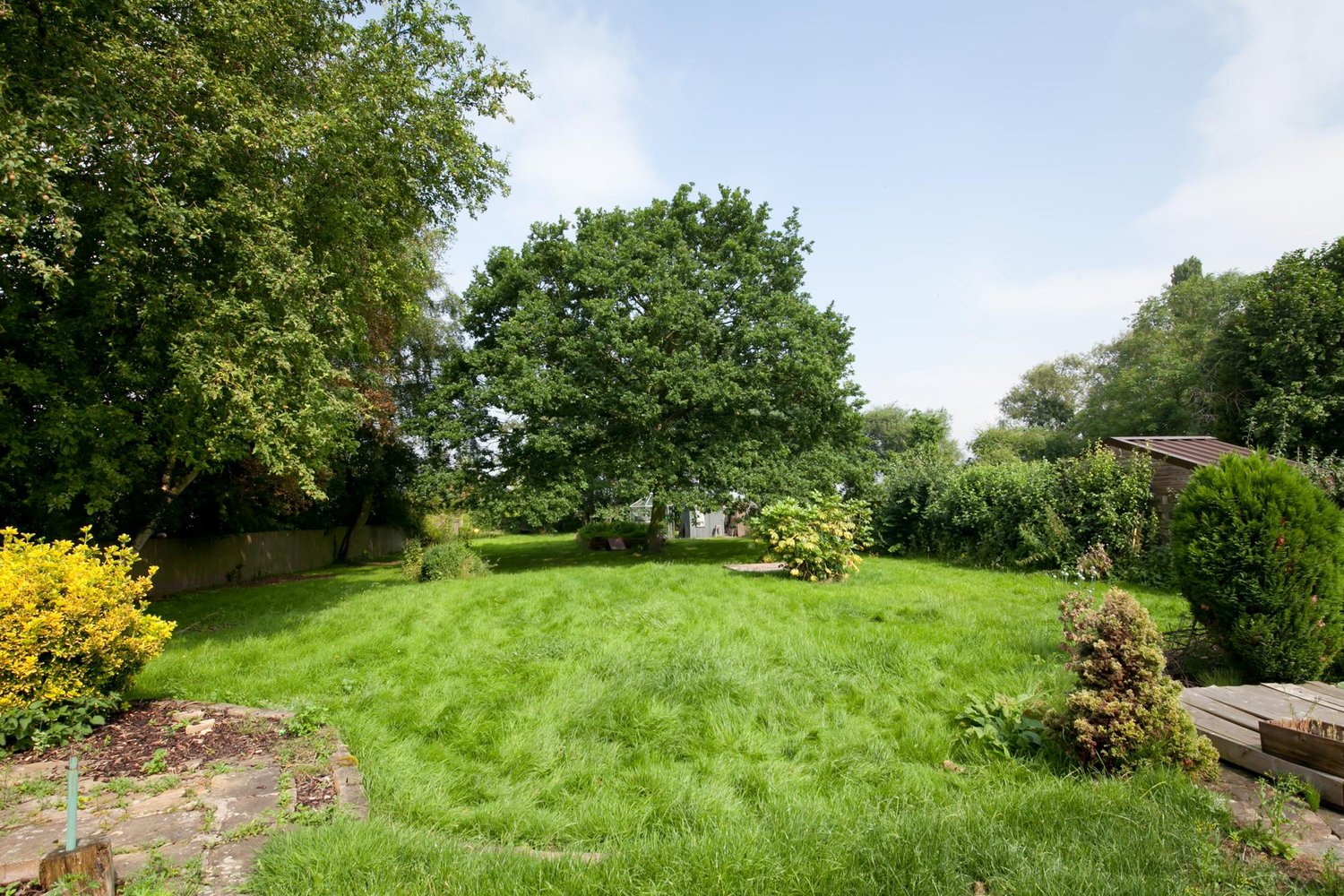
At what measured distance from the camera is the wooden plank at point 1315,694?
4.15 meters

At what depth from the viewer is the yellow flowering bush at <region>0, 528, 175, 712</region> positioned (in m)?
4.18

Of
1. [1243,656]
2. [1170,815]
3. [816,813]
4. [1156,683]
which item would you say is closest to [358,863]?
[816,813]

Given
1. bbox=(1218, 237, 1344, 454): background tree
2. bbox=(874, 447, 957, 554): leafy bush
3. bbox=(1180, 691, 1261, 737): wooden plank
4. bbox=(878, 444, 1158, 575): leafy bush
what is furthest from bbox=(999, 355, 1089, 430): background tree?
bbox=(1180, 691, 1261, 737): wooden plank

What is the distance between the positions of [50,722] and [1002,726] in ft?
21.7

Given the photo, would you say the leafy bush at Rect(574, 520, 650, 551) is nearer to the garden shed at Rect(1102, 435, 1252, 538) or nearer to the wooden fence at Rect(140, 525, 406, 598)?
the wooden fence at Rect(140, 525, 406, 598)

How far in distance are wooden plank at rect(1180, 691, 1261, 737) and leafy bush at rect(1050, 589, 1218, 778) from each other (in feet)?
1.17

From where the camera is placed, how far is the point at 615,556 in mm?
18312

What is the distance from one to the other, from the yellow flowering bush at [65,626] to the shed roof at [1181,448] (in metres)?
14.0

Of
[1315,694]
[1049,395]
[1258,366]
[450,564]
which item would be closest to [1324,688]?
[1315,694]

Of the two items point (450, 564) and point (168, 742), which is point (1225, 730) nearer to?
point (168, 742)

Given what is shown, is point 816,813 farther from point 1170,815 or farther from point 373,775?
point 373,775

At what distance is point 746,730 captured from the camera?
4281 millimetres

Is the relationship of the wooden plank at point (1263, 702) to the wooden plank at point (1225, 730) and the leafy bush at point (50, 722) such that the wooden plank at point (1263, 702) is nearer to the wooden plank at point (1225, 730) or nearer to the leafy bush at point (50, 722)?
the wooden plank at point (1225, 730)

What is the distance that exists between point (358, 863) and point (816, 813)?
2.17m
